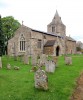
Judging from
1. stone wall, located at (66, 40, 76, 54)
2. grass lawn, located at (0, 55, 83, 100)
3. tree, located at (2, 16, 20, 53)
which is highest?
tree, located at (2, 16, 20, 53)

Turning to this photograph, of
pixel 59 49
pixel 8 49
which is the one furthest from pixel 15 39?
pixel 59 49

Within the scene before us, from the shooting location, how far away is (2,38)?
25.7 m

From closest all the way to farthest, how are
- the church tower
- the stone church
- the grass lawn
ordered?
1. the grass lawn
2. the stone church
3. the church tower

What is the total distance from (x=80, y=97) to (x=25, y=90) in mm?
3026

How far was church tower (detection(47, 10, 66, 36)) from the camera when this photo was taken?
223 feet

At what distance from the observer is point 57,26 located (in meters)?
67.9

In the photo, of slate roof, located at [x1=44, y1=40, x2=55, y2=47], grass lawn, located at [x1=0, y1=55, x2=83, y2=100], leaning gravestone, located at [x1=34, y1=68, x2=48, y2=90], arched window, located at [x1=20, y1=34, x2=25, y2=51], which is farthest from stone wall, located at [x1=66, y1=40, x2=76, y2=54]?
leaning gravestone, located at [x1=34, y1=68, x2=48, y2=90]

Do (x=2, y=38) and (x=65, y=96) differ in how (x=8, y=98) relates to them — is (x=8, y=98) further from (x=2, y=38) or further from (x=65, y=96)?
(x=2, y=38)

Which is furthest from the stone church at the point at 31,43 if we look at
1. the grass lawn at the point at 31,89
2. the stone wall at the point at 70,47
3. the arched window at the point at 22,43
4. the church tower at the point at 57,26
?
the grass lawn at the point at 31,89

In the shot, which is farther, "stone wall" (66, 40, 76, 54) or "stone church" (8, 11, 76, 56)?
"stone wall" (66, 40, 76, 54)

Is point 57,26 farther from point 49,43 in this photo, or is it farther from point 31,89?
point 31,89

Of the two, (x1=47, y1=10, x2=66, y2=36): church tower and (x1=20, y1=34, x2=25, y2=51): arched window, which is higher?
(x1=47, y1=10, x2=66, y2=36): church tower

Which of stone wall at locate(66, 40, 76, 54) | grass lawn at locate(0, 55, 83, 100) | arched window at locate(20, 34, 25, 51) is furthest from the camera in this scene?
stone wall at locate(66, 40, 76, 54)

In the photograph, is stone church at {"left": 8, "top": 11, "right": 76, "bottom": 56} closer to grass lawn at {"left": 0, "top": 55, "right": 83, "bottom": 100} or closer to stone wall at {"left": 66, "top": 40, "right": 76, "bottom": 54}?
stone wall at {"left": 66, "top": 40, "right": 76, "bottom": 54}
